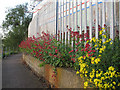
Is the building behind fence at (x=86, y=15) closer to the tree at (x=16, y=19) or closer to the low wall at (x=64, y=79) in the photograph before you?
the low wall at (x=64, y=79)

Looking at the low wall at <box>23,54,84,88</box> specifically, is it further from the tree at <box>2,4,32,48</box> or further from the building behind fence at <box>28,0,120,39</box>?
the tree at <box>2,4,32,48</box>

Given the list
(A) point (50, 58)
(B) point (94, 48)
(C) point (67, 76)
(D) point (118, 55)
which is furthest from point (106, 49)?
(A) point (50, 58)

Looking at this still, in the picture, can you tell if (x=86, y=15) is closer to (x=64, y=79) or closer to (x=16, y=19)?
(x=64, y=79)

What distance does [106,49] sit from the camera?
2131 millimetres

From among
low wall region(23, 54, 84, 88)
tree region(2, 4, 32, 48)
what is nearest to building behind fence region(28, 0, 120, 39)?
low wall region(23, 54, 84, 88)

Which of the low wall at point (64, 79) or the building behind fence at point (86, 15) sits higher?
the building behind fence at point (86, 15)

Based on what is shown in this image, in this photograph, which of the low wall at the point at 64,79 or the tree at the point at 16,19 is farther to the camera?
the tree at the point at 16,19

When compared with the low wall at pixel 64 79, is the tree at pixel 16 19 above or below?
above

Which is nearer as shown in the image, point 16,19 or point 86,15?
point 86,15

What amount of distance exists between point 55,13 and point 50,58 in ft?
5.17

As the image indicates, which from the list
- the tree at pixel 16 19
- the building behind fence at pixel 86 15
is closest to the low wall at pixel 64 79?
the building behind fence at pixel 86 15

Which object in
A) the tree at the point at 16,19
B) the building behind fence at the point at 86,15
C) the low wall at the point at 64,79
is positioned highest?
the tree at the point at 16,19

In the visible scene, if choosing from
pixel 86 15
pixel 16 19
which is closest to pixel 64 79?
pixel 86 15

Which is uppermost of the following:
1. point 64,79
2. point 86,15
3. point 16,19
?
point 16,19
